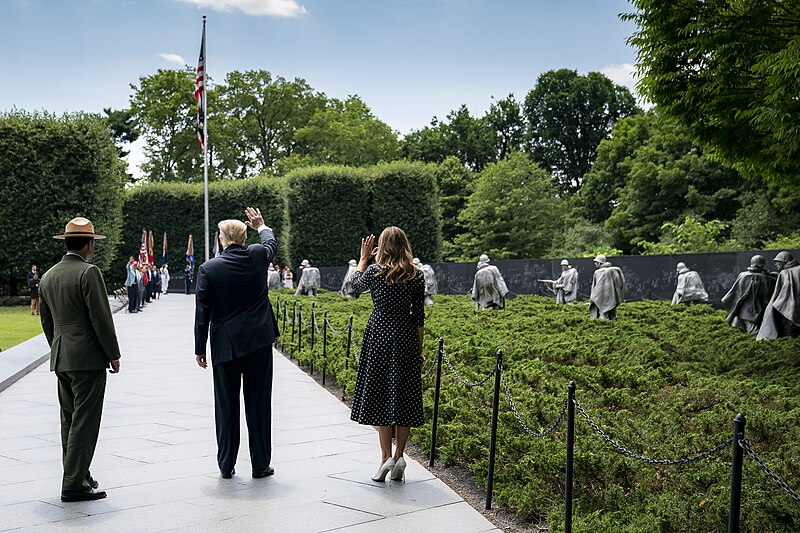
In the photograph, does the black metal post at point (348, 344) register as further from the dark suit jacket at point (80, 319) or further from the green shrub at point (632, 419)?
the dark suit jacket at point (80, 319)

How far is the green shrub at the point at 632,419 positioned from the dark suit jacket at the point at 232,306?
1916 millimetres

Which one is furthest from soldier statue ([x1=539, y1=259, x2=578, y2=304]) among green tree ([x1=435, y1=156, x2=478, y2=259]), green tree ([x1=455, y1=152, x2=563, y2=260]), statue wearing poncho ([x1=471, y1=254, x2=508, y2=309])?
green tree ([x1=435, y1=156, x2=478, y2=259])

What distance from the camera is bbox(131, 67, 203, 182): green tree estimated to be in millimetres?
56125

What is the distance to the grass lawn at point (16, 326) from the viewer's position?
1856 centimetres

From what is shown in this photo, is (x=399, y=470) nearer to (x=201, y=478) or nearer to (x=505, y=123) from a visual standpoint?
(x=201, y=478)

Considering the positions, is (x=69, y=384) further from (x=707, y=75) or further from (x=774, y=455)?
(x=707, y=75)

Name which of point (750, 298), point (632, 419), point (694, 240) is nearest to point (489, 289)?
point (750, 298)

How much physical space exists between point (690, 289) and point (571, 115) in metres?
34.1

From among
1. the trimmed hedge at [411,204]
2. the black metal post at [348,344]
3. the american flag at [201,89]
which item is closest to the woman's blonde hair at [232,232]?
the black metal post at [348,344]

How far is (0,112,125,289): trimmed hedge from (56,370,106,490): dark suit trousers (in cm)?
2960

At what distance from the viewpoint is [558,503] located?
5434 millimetres

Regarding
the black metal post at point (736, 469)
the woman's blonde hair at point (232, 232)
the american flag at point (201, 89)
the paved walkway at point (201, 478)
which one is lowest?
the paved walkway at point (201, 478)

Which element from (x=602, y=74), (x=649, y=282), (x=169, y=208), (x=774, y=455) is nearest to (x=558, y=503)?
(x=774, y=455)

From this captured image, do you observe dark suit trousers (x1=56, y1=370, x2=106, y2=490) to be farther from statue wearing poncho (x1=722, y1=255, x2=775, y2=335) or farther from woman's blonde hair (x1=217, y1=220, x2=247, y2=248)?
statue wearing poncho (x1=722, y1=255, x2=775, y2=335)
